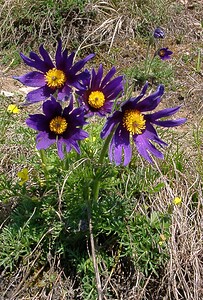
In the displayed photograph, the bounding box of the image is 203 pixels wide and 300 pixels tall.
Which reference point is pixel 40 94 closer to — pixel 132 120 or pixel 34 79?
pixel 34 79

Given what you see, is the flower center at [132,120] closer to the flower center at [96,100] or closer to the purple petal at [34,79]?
the flower center at [96,100]

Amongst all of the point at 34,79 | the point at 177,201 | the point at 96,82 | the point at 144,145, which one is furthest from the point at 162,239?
the point at 34,79

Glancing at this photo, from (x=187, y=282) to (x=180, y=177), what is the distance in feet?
1.44

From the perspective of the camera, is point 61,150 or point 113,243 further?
point 113,243

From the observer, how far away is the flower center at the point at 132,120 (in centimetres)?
133

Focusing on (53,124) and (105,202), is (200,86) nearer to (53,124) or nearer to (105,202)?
(105,202)

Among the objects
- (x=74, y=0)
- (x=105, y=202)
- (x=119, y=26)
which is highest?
(x=74, y=0)

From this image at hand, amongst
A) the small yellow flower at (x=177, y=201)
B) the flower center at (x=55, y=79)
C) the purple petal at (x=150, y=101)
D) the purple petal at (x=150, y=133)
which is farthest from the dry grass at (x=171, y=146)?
the flower center at (x=55, y=79)

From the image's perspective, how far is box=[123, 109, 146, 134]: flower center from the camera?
133cm

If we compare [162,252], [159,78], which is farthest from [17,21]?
[162,252]

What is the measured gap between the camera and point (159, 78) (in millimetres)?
2730

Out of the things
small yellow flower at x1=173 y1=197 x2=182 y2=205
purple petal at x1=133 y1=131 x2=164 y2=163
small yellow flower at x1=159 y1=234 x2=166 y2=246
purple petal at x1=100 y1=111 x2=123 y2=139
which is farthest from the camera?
small yellow flower at x1=173 y1=197 x2=182 y2=205

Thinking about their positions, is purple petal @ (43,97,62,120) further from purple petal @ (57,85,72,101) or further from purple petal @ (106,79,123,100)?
purple petal @ (106,79,123,100)

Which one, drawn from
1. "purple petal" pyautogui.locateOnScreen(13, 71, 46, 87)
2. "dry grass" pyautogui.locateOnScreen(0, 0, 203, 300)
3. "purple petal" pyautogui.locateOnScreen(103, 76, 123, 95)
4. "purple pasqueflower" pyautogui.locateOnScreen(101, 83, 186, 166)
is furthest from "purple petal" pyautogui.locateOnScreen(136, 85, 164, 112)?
"dry grass" pyautogui.locateOnScreen(0, 0, 203, 300)
